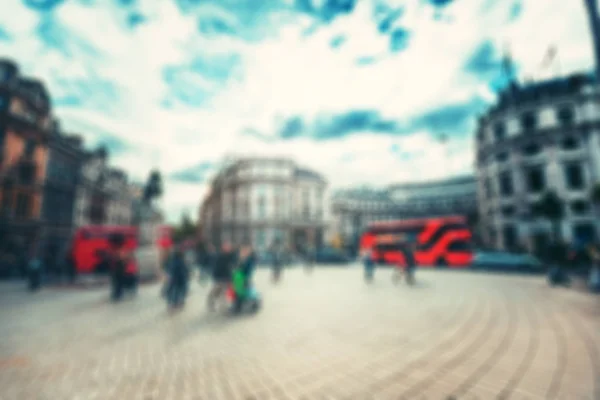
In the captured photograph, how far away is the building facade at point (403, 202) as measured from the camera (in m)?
75.6

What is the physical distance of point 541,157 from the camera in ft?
97.3

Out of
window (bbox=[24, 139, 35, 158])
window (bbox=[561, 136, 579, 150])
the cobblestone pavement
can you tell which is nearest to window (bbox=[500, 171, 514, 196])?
window (bbox=[561, 136, 579, 150])

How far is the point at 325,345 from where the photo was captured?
15.8 feet

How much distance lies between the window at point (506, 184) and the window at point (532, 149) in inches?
109

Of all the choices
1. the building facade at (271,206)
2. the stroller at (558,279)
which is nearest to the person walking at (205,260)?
the stroller at (558,279)

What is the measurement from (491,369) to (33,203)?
34.3 meters

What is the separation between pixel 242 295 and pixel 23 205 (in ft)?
92.5

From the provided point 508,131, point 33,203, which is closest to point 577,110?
point 508,131

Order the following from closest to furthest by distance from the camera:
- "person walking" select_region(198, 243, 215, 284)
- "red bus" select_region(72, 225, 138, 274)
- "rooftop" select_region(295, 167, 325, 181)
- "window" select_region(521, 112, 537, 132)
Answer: "person walking" select_region(198, 243, 215, 284), "red bus" select_region(72, 225, 138, 274), "window" select_region(521, 112, 537, 132), "rooftop" select_region(295, 167, 325, 181)

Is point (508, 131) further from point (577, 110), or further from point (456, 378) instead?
point (456, 378)

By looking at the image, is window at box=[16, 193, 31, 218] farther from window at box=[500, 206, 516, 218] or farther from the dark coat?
window at box=[500, 206, 516, 218]

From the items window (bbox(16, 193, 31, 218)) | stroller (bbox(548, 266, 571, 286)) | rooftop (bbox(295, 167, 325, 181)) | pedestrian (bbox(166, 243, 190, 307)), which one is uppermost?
rooftop (bbox(295, 167, 325, 181))

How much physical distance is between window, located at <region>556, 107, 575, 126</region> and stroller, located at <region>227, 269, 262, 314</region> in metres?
37.5

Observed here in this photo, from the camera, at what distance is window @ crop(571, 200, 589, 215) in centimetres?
2673
